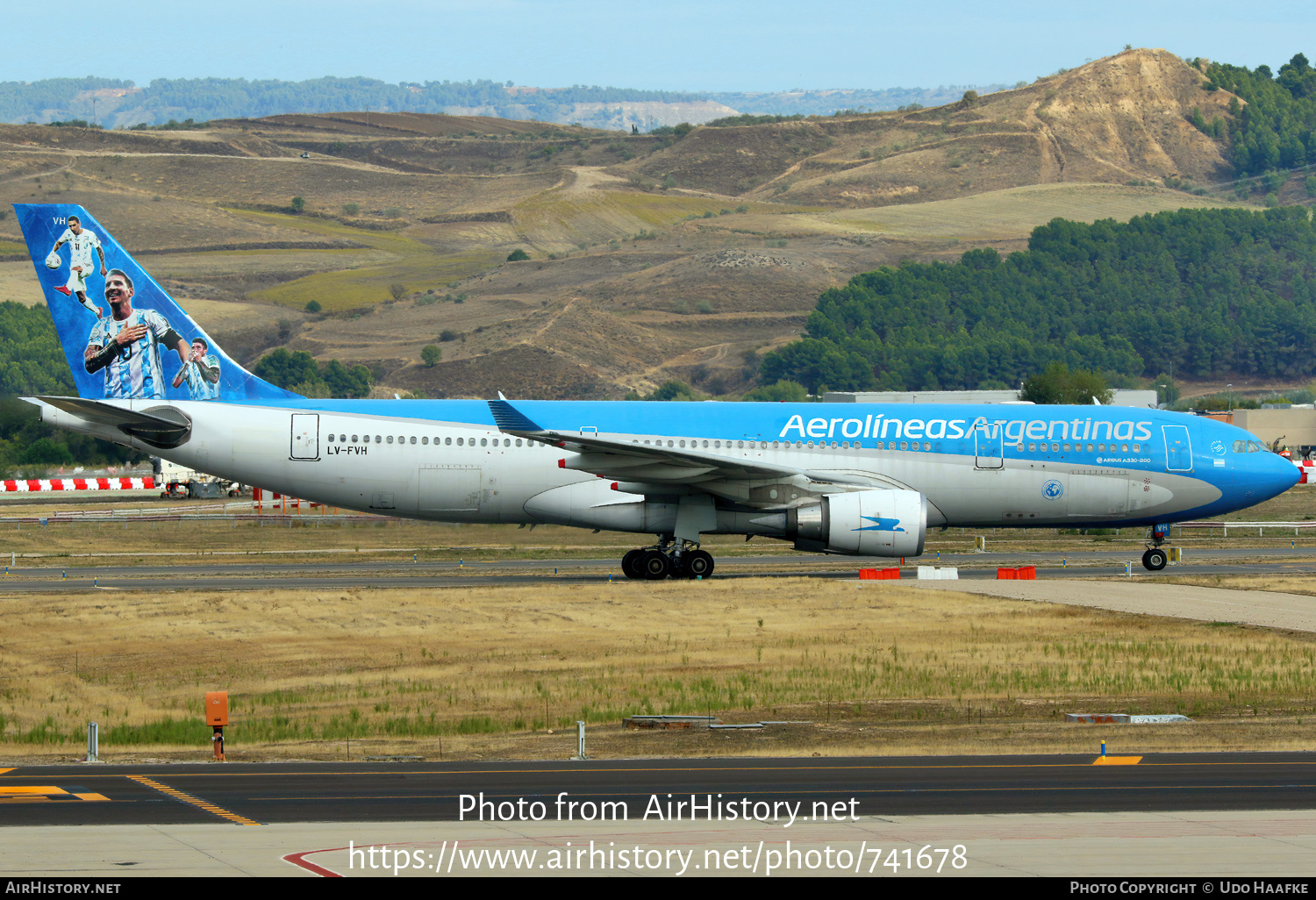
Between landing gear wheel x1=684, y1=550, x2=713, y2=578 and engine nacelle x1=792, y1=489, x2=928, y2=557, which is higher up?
engine nacelle x1=792, y1=489, x2=928, y2=557

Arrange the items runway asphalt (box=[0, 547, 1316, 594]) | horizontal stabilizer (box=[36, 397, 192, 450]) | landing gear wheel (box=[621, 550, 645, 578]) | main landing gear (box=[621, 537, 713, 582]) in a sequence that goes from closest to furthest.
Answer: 1. horizontal stabilizer (box=[36, 397, 192, 450])
2. main landing gear (box=[621, 537, 713, 582])
3. landing gear wheel (box=[621, 550, 645, 578])
4. runway asphalt (box=[0, 547, 1316, 594])

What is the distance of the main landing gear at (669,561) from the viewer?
1373 inches

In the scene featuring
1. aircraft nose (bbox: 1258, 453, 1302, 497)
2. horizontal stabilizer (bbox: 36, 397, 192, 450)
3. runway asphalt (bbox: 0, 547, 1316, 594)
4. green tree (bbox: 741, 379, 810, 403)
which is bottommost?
runway asphalt (bbox: 0, 547, 1316, 594)

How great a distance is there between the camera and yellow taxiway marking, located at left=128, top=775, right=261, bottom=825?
535 inches

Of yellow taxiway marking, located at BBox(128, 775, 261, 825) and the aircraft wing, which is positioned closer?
yellow taxiway marking, located at BBox(128, 775, 261, 825)

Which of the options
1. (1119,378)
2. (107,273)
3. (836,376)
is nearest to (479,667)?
(107,273)

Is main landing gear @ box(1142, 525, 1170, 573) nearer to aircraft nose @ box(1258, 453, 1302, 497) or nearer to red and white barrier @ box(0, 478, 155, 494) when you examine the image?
aircraft nose @ box(1258, 453, 1302, 497)

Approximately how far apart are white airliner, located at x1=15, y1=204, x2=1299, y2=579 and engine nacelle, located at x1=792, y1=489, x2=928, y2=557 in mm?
343

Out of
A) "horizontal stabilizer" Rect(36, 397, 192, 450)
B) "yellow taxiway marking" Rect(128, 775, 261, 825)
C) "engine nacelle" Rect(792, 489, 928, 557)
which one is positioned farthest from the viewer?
"horizontal stabilizer" Rect(36, 397, 192, 450)

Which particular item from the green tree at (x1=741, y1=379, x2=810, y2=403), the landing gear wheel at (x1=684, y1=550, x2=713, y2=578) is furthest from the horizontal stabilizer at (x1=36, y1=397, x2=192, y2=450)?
the green tree at (x1=741, y1=379, x2=810, y2=403)

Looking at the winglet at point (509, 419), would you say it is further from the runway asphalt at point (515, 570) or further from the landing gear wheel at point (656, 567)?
the landing gear wheel at point (656, 567)

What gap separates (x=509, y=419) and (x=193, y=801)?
18.7 metres

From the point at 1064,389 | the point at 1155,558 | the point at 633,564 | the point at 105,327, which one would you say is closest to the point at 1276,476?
the point at 1155,558

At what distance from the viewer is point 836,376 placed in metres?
154
